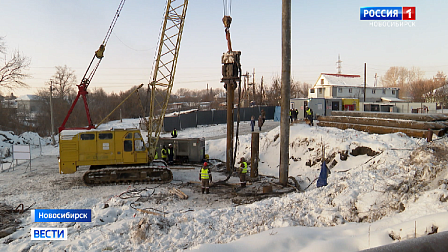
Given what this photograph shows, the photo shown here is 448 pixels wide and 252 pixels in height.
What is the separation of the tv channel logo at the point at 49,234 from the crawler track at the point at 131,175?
5766mm

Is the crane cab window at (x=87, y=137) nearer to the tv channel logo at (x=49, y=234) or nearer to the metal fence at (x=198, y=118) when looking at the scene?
the tv channel logo at (x=49, y=234)

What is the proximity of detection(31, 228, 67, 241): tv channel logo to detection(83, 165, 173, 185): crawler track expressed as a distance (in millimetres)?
5766

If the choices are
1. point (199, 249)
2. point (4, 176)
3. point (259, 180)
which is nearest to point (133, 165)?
point (259, 180)

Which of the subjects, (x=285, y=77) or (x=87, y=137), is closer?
(x=285, y=77)

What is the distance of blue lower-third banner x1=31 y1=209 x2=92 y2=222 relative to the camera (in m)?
9.27

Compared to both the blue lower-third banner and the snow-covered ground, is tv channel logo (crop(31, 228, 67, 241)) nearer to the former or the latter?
the snow-covered ground

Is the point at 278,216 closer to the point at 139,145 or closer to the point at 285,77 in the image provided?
the point at 285,77

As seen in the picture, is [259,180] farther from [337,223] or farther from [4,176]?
[4,176]

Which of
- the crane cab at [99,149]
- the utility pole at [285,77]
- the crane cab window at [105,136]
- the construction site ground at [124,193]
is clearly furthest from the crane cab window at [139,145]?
the utility pole at [285,77]

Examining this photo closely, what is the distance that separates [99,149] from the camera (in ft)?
46.4

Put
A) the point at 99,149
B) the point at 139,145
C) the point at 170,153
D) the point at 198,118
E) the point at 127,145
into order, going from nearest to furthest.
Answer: the point at 99,149
the point at 127,145
the point at 139,145
the point at 170,153
the point at 198,118

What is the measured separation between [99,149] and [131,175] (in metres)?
2.07

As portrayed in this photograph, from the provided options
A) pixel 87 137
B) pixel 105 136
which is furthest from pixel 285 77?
pixel 87 137

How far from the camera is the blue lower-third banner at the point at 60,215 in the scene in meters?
9.27
